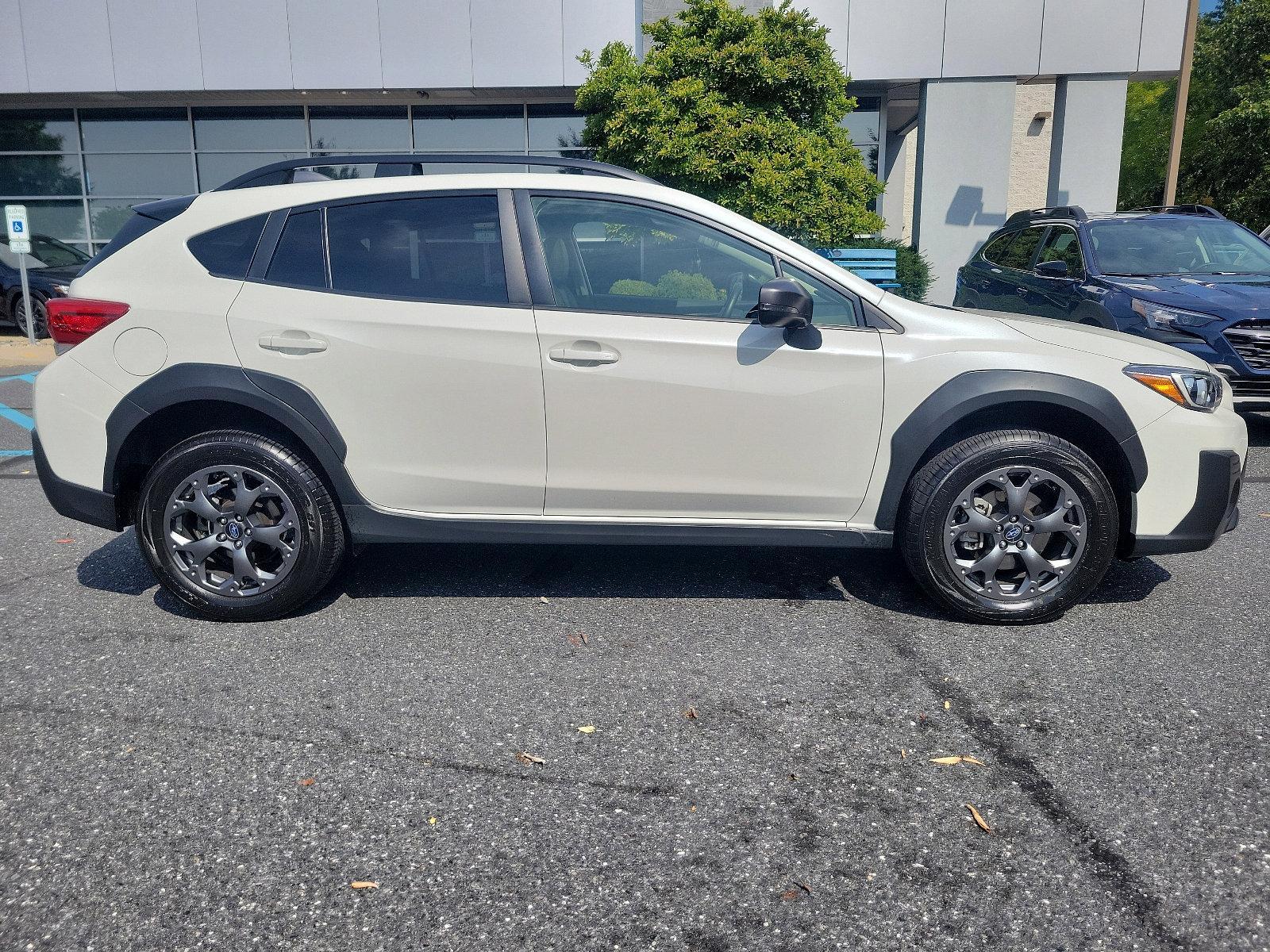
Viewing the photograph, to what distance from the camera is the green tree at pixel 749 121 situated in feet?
40.8

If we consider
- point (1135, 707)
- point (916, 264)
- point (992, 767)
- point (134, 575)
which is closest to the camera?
point (992, 767)

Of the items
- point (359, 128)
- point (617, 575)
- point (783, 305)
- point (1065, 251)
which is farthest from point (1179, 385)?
point (359, 128)

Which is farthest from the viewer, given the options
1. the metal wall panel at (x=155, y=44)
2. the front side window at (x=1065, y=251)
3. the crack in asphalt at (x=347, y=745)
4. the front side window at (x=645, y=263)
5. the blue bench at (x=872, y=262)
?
the metal wall panel at (x=155, y=44)

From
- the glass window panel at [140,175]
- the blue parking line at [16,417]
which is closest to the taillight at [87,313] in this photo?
the blue parking line at [16,417]

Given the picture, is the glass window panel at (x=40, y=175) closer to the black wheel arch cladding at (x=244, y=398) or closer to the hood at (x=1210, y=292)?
the black wheel arch cladding at (x=244, y=398)

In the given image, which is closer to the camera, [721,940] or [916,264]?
[721,940]

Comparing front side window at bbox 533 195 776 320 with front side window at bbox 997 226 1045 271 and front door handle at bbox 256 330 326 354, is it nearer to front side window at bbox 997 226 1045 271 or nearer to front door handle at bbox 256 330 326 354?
front door handle at bbox 256 330 326 354

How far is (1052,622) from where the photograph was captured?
4.14 metres

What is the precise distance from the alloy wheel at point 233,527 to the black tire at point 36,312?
523 inches

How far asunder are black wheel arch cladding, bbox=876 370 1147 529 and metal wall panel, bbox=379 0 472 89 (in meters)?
14.7

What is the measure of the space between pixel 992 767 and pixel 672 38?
38.6ft

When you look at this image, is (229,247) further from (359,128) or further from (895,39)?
(359,128)

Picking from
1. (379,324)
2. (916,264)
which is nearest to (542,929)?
(379,324)

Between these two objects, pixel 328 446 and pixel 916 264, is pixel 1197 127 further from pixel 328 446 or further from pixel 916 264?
pixel 328 446
